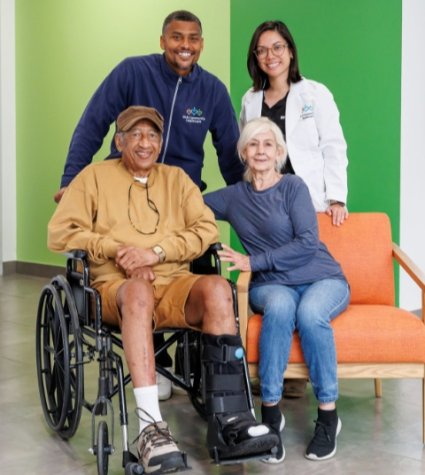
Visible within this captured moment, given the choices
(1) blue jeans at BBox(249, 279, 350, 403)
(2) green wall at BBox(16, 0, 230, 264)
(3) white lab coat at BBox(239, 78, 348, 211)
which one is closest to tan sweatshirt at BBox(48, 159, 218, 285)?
(1) blue jeans at BBox(249, 279, 350, 403)

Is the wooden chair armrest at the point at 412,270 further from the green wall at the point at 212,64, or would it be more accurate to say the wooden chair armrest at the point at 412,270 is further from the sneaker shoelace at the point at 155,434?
the green wall at the point at 212,64

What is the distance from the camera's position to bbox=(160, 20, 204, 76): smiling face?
3.07 metres

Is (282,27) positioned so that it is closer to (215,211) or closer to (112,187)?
(215,211)

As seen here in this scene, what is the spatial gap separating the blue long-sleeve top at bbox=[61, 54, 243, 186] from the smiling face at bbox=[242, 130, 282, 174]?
0.39 metres

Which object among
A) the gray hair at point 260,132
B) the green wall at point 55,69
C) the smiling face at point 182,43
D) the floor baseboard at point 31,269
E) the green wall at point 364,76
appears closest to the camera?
the gray hair at point 260,132

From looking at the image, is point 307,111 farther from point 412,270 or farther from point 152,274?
point 152,274

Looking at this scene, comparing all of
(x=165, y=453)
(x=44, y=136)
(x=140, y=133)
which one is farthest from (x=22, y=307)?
(x=165, y=453)

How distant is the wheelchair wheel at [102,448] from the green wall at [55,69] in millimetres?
3904

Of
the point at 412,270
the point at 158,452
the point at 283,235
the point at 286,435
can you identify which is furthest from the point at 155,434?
the point at 412,270

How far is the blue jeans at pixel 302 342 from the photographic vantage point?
2.54 m

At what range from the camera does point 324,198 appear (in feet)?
10.7

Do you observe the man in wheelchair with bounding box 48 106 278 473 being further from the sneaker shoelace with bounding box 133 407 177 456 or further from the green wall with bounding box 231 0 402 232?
the green wall with bounding box 231 0 402 232

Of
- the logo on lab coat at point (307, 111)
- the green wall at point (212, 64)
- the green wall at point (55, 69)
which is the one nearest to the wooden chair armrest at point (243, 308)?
the logo on lab coat at point (307, 111)

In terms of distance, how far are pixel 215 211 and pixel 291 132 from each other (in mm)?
507
